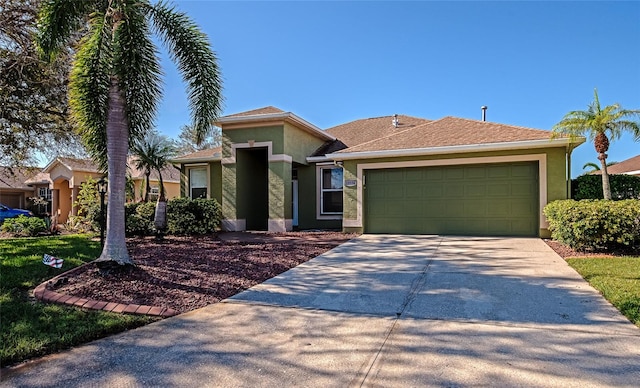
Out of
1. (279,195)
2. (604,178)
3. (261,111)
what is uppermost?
(261,111)

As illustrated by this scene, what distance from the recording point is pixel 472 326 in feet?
12.5

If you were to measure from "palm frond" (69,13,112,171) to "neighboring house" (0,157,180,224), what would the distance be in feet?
47.8

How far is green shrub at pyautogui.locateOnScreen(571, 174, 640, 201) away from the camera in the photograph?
1051cm

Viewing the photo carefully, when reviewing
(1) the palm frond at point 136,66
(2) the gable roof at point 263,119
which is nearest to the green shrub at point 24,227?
(2) the gable roof at point 263,119

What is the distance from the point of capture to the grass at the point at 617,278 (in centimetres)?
431

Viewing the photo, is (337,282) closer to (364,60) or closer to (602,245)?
(602,245)

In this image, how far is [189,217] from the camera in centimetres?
1256

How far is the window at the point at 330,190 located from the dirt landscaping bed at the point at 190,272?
4.10m

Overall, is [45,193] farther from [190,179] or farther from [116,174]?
[116,174]

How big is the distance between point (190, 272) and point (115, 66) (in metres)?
3.59

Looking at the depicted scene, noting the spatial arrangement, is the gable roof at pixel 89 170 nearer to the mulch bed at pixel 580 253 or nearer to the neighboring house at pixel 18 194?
the neighboring house at pixel 18 194

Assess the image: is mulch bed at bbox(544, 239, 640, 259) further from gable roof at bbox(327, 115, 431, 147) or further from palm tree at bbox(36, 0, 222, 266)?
gable roof at bbox(327, 115, 431, 147)

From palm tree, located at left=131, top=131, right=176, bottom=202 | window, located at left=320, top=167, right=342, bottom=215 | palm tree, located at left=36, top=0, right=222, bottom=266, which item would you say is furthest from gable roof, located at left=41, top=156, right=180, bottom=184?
palm tree, located at left=36, top=0, right=222, bottom=266

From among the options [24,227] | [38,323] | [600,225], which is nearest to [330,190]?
[600,225]
